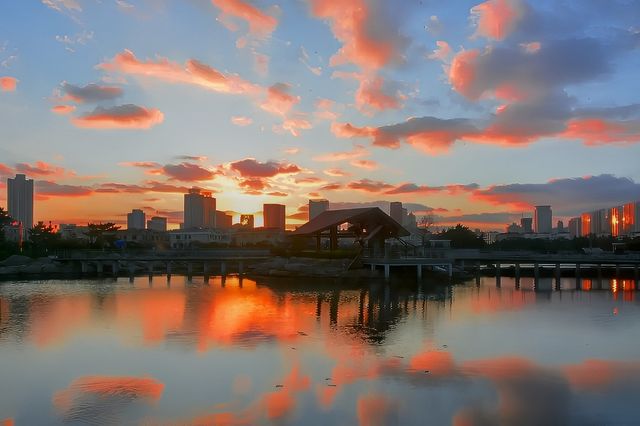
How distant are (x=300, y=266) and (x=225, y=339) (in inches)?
1247

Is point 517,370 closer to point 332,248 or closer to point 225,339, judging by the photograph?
point 225,339

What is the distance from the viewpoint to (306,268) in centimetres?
5250

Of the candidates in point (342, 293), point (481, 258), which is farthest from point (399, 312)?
point (481, 258)

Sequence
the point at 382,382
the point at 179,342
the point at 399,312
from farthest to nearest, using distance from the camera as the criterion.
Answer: the point at 399,312, the point at 179,342, the point at 382,382

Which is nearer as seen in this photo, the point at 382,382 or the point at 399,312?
the point at 382,382

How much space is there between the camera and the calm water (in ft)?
42.0

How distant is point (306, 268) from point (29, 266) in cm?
3225

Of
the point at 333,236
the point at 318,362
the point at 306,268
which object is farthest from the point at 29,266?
the point at 318,362

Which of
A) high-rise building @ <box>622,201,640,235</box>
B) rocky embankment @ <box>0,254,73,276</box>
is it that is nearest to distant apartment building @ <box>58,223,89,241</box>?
rocky embankment @ <box>0,254,73,276</box>

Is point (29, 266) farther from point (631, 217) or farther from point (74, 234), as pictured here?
point (631, 217)

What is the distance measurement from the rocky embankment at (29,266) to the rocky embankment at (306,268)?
923 inches

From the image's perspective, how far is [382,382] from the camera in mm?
15180

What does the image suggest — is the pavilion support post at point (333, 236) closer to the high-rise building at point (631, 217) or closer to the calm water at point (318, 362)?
the calm water at point (318, 362)

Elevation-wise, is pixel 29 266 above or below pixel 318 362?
above
